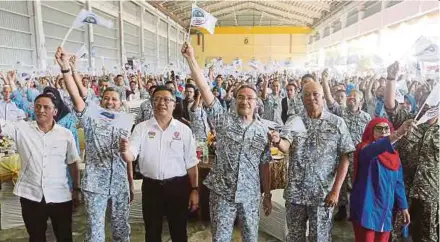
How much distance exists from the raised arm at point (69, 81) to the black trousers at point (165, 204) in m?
0.72

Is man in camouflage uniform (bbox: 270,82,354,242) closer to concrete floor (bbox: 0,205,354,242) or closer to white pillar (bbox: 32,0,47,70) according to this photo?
concrete floor (bbox: 0,205,354,242)

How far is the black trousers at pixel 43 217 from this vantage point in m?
2.92

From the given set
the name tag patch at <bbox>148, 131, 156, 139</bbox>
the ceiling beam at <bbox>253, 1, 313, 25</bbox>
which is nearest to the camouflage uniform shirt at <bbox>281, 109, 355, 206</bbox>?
the name tag patch at <bbox>148, 131, 156, 139</bbox>

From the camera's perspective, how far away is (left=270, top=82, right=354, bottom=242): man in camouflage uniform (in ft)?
9.04

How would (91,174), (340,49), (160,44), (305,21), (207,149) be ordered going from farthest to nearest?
(305,21)
(160,44)
(340,49)
(207,149)
(91,174)

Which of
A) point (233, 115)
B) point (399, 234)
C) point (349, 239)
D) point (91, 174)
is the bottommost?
point (349, 239)

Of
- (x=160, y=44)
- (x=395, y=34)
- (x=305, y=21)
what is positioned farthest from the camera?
(x=305, y=21)

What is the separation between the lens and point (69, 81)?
3.00 meters

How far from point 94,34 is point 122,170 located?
14602mm

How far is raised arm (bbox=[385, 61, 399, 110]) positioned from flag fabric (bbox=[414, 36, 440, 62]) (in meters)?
0.46

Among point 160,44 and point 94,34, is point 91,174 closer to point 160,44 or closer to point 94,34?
point 94,34

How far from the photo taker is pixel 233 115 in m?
2.80

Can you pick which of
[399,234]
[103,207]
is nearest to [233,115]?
[103,207]

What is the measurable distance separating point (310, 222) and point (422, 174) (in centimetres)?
115
